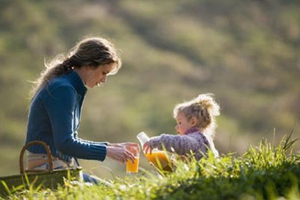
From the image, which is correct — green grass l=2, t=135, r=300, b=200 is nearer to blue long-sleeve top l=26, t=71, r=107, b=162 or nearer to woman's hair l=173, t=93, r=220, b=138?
blue long-sleeve top l=26, t=71, r=107, b=162

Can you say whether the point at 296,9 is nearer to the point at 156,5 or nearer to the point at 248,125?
the point at 156,5

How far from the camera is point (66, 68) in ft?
24.8

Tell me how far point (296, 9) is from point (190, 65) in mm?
7381

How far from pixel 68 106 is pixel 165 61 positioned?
90.7ft

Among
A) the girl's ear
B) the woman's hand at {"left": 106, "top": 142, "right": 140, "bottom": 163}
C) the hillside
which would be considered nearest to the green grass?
the woman's hand at {"left": 106, "top": 142, "right": 140, "bottom": 163}

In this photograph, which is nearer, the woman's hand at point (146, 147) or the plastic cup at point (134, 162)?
the plastic cup at point (134, 162)

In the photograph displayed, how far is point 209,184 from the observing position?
5734mm

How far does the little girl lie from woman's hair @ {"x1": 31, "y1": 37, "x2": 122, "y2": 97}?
2.44 ft

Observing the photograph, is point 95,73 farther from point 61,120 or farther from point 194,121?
point 194,121

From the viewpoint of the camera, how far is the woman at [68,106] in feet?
23.2

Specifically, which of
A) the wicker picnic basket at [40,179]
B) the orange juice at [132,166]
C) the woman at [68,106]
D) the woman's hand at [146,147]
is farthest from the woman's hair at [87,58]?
the wicker picnic basket at [40,179]

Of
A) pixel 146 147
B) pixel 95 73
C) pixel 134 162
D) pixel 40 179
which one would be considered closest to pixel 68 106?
pixel 95 73

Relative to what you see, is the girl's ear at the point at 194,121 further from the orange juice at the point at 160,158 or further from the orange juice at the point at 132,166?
the orange juice at the point at 132,166

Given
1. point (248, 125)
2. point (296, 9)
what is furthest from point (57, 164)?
point (296, 9)
